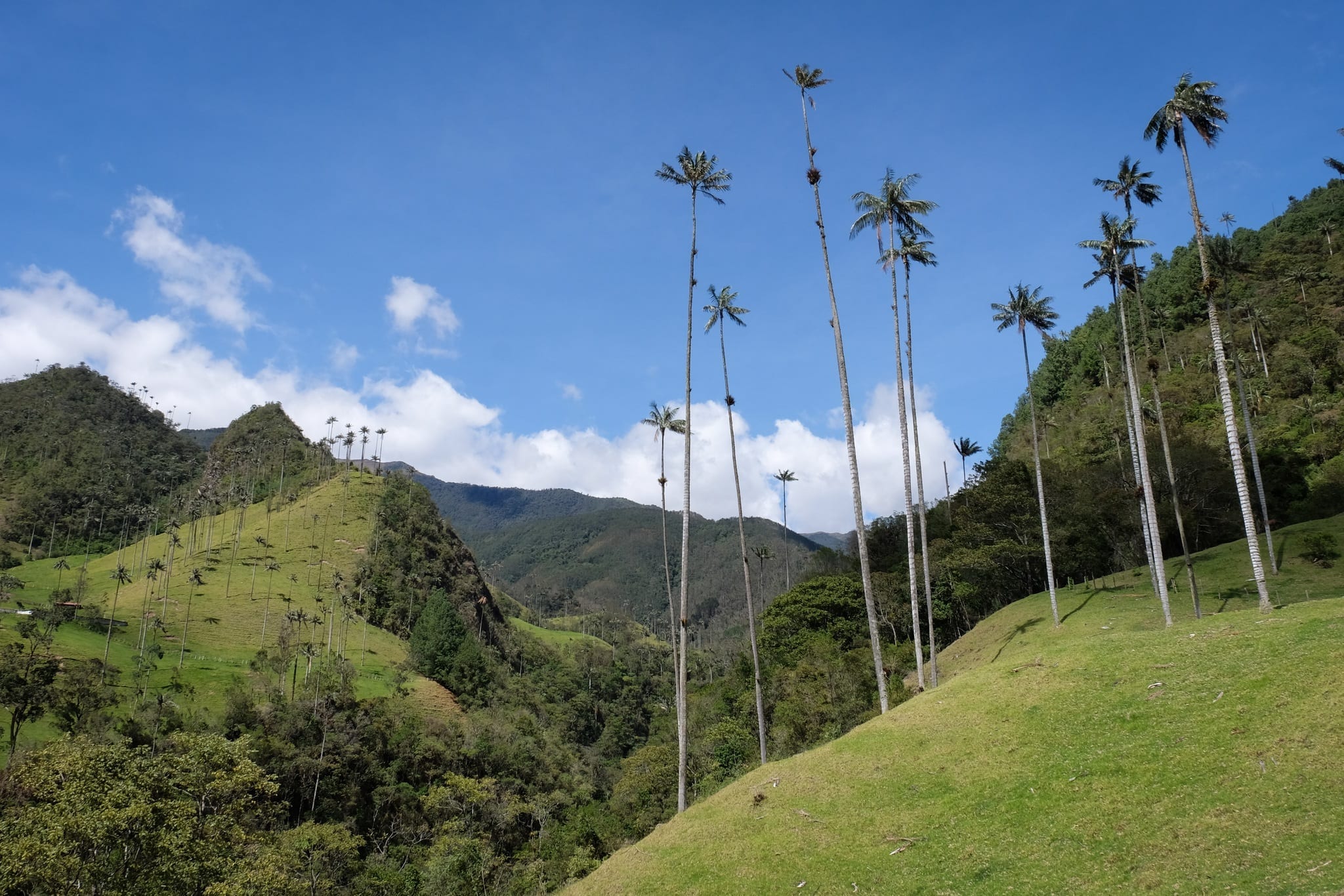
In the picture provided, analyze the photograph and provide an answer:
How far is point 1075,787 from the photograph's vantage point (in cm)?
2083

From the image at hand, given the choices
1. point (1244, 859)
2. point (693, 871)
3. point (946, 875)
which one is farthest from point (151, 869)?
point (1244, 859)

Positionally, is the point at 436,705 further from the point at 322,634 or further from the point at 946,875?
the point at 946,875

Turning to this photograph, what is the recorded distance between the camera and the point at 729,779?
188 feet

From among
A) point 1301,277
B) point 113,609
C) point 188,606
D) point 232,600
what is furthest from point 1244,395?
point 113,609

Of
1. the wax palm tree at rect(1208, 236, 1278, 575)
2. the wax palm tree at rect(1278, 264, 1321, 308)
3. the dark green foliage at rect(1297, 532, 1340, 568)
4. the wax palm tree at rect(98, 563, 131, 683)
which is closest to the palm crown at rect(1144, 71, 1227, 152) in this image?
the wax palm tree at rect(1208, 236, 1278, 575)

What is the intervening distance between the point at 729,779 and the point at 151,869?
38502 millimetres

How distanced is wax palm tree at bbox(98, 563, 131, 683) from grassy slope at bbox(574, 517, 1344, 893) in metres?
93.5

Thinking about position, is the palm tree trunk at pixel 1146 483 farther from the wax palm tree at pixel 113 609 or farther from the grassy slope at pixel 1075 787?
the wax palm tree at pixel 113 609

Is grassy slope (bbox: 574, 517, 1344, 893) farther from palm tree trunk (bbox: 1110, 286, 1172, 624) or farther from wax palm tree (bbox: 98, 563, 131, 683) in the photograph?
wax palm tree (bbox: 98, 563, 131, 683)

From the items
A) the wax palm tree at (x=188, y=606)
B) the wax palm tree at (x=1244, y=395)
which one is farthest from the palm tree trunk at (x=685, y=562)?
the wax palm tree at (x=188, y=606)

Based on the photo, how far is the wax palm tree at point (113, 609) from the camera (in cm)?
9244

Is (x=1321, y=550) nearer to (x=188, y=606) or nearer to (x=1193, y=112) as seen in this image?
(x=1193, y=112)

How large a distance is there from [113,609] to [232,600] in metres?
19.0

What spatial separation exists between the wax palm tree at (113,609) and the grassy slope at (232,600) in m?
1.05
